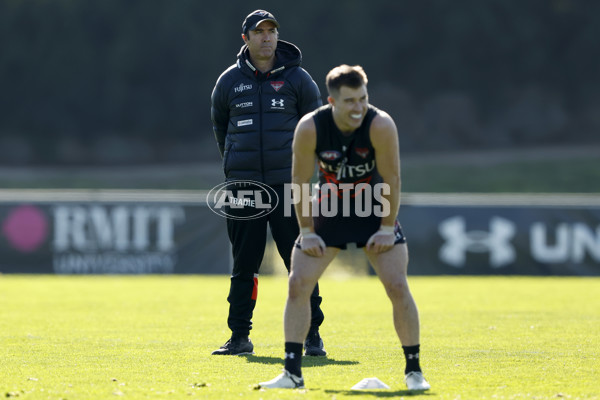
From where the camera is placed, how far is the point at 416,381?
609 centimetres

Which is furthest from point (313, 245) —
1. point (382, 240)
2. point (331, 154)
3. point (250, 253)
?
point (250, 253)

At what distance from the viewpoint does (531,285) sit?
50.5ft

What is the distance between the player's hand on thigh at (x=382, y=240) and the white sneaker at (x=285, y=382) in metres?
0.88

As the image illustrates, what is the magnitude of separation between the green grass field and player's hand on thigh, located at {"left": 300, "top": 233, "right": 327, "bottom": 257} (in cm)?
79

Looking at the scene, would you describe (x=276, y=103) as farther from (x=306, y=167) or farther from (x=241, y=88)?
(x=306, y=167)

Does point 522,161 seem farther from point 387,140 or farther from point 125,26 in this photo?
point 387,140

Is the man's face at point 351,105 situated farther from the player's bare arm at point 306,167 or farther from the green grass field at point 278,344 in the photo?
the green grass field at point 278,344

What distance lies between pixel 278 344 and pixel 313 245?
7.95 feet

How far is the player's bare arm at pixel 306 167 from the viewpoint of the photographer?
6152 millimetres

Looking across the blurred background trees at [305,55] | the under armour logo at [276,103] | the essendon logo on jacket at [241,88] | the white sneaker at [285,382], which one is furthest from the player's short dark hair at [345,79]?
the blurred background trees at [305,55]

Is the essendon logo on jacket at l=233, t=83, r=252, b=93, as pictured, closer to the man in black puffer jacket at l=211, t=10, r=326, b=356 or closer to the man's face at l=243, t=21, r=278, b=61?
the man in black puffer jacket at l=211, t=10, r=326, b=356

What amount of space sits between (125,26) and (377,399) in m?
39.3

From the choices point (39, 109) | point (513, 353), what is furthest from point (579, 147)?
point (513, 353)

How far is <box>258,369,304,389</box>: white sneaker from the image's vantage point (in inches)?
239
